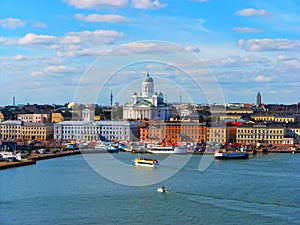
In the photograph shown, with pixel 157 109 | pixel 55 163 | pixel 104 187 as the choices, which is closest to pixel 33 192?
pixel 104 187

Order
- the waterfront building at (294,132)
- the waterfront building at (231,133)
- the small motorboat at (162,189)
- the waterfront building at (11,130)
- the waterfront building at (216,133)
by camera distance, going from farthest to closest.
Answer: the waterfront building at (11,130) → the waterfront building at (294,132) → the waterfront building at (231,133) → the waterfront building at (216,133) → the small motorboat at (162,189)

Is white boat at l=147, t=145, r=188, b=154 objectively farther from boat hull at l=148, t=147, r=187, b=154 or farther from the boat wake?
the boat wake

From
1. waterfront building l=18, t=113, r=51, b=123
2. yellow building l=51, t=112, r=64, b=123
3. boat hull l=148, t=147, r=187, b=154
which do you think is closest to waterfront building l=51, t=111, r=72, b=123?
yellow building l=51, t=112, r=64, b=123

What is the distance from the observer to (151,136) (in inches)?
712

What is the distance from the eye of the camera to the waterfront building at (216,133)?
55.9 ft

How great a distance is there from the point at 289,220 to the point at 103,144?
32.4 feet

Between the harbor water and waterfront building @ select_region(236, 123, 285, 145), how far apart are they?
7129 mm

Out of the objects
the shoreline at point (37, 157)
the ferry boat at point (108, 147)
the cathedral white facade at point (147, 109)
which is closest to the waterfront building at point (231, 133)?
the shoreline at point (37, 157)

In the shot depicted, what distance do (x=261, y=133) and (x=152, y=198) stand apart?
421 inches

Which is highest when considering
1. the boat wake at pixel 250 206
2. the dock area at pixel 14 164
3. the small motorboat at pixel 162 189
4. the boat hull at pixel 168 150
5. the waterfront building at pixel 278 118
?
the waterfront building at pixel 278 118

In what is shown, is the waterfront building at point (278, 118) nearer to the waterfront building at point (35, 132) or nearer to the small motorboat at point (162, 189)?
the waterfront building at point (35, 132)

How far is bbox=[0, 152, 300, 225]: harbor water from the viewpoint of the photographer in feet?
19.9

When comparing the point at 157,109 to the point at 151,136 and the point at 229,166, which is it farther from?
the point at 229,166

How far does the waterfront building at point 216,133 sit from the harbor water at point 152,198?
6.78m
